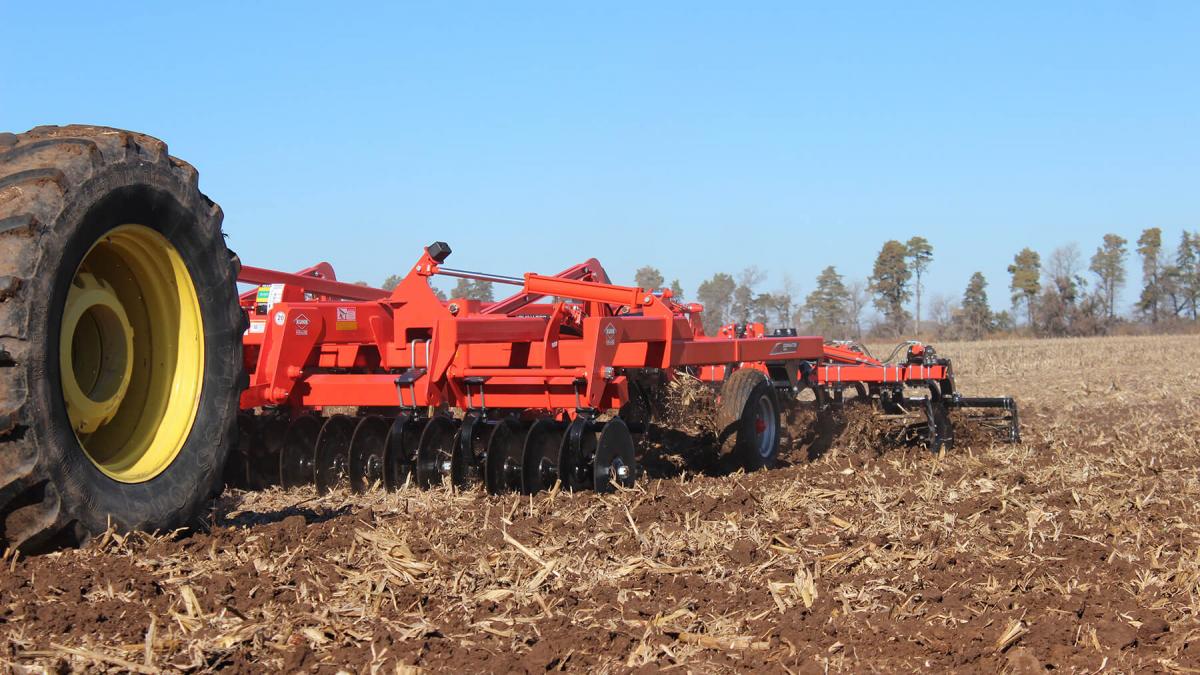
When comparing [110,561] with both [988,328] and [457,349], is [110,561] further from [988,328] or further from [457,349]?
[988,328]

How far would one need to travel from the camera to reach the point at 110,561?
360cm

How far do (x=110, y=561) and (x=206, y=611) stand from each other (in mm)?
427

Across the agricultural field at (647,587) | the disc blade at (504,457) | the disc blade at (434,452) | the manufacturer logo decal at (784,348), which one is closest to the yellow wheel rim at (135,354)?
the agricultural field at (647,587)

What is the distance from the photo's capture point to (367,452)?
25.4 ft

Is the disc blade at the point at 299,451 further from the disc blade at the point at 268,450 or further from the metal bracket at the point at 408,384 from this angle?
the metal bracket at the point at 408,384

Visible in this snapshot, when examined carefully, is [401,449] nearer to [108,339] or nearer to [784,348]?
[108,339]

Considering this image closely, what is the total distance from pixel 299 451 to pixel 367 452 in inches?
19.9

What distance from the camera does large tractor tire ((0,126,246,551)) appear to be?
332cm

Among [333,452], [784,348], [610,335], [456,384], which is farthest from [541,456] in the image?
[784,348]

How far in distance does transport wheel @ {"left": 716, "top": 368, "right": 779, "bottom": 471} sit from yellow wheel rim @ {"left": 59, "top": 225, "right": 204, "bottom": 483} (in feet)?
16.8

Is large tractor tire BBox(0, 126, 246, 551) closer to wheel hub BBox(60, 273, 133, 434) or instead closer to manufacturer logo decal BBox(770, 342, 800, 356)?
wheel hub BBox(60, 273, 133, 434)

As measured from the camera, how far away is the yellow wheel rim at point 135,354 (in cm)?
400

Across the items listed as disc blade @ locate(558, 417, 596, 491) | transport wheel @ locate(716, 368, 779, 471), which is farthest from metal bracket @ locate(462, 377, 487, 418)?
transport wheel @ locate(716, 368, 779, 471)

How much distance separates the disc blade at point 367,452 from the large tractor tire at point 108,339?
3.13 m
